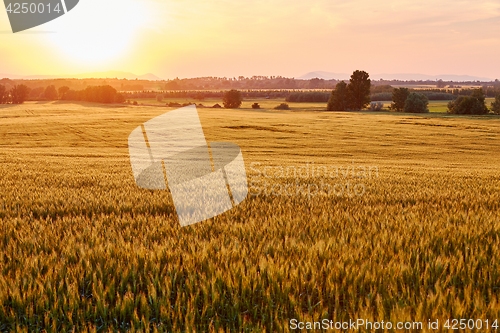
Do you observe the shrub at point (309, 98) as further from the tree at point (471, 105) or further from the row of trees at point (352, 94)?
the tree at point (471, 105)

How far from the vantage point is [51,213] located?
6824 mm

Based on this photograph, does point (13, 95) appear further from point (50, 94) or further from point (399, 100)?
point (399, 100)

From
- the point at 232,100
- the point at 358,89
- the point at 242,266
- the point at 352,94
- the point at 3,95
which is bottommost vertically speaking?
the point at 242,266

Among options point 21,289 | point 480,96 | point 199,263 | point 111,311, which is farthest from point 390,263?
point 480,96

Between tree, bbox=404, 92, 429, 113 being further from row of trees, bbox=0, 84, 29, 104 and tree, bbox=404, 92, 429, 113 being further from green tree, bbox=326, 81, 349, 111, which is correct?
row of trees, bbox=0, 84, 29, 104

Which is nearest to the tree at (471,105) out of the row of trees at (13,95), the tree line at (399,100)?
the tree line at (399,100)

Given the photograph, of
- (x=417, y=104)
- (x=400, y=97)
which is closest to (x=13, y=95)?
(x=400, y=97)

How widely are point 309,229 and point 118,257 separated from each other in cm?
257

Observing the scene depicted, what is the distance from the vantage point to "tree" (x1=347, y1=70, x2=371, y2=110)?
4429 inches

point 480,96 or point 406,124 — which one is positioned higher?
point 480,96

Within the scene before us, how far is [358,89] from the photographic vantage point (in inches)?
4439

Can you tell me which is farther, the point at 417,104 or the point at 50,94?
the point at 50,94

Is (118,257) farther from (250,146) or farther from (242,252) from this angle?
(250,146)

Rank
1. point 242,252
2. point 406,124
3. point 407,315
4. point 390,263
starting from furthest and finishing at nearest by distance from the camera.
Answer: point 406,124 < point 242,252 < point 390,263 < point 407,315
